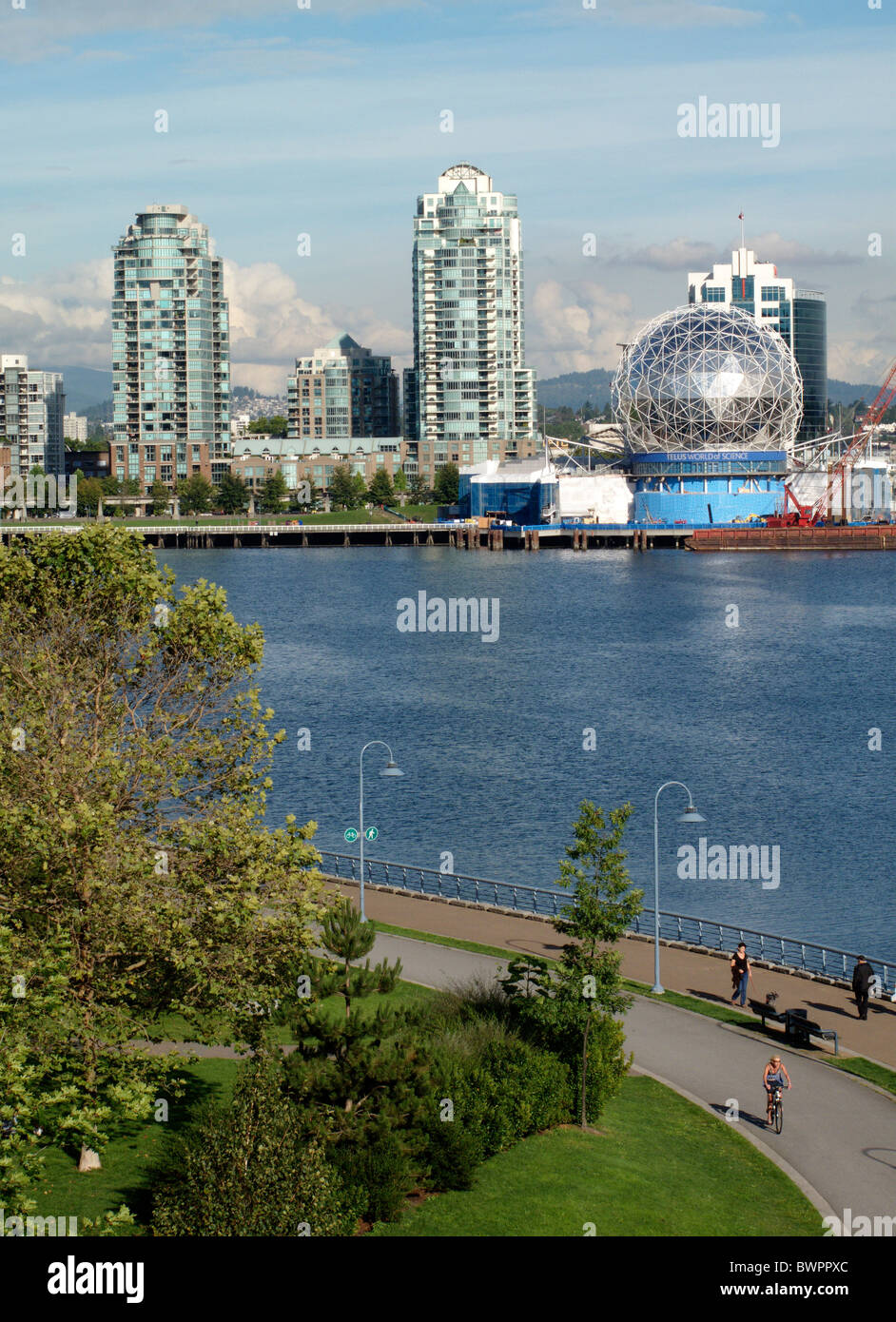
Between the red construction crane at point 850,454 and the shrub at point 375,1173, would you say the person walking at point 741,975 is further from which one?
the red construction crane at point 850,454

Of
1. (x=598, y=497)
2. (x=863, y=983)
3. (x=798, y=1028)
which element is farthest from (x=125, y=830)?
(x=598, y=497)

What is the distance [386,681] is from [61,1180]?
5553 cm

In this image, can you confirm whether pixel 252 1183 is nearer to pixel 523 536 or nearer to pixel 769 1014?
pixel 769 1014

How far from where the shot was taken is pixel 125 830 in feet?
71.0

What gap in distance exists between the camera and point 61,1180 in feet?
66.0

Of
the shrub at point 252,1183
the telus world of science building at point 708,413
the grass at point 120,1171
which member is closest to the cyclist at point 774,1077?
the shrub at point 252,1183

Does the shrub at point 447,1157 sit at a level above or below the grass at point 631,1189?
above

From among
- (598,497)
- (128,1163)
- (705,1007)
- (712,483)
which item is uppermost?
(712,483)

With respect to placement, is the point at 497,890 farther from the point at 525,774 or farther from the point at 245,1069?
the point at 245,1069

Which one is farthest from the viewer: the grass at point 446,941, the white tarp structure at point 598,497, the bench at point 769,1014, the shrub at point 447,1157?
the white tarp structure at point 598,497

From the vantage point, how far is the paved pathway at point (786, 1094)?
2091 cm

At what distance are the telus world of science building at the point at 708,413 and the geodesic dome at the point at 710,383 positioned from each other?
0.10 meters

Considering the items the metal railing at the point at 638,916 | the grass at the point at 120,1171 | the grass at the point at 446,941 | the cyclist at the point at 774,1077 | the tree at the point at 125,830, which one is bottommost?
the metal railing at the point at 638,916

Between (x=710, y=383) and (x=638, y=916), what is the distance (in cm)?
13234
